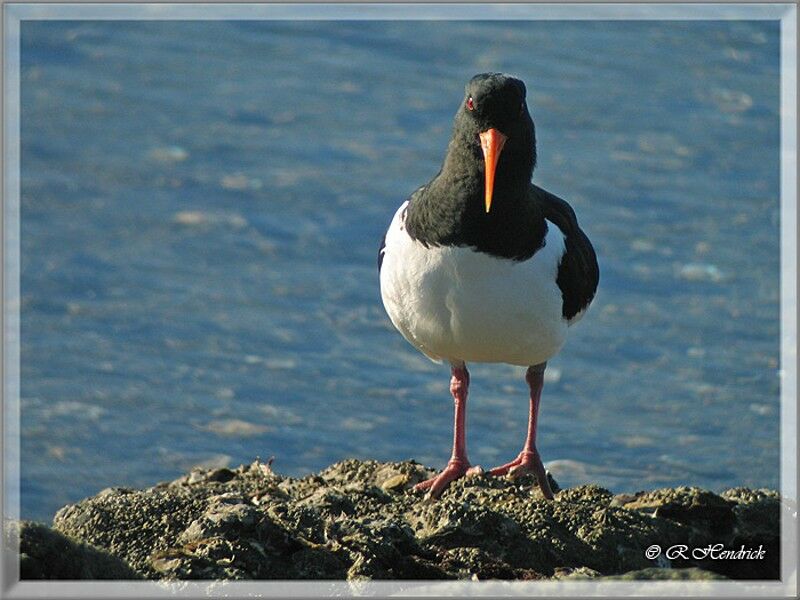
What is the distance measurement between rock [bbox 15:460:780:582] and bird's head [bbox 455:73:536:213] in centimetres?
125

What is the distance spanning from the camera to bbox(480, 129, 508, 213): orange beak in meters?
5.50

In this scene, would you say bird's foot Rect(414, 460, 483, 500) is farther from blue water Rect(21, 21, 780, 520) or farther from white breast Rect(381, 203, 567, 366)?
blue water Rect(21, 21, 780, 520)

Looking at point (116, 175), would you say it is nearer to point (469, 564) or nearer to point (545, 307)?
point (545, 307)

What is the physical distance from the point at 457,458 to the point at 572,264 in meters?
1.01

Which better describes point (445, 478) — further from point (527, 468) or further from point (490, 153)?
point (490, 153)

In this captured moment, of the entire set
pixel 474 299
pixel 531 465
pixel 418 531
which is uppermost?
pixel 474 299

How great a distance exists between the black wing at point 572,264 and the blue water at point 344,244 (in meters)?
1.81

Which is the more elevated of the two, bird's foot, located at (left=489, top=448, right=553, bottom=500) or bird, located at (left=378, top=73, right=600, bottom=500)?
bird, located at (left=378, top=73, right=600, bottom=500)

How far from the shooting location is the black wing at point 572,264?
235 inches

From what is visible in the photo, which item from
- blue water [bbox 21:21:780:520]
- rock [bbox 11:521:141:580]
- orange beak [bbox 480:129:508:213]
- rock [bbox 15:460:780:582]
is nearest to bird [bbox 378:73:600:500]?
orange beak [bbox 480:129:508:213]

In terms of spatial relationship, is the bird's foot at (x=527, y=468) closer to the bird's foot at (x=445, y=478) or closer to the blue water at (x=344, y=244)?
the bird's foot at (x=445, y=478)

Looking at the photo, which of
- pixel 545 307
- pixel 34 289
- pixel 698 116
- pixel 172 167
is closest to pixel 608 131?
pixel 698 116

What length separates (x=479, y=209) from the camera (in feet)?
18.4

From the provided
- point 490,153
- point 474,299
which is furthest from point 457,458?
point 490,153
